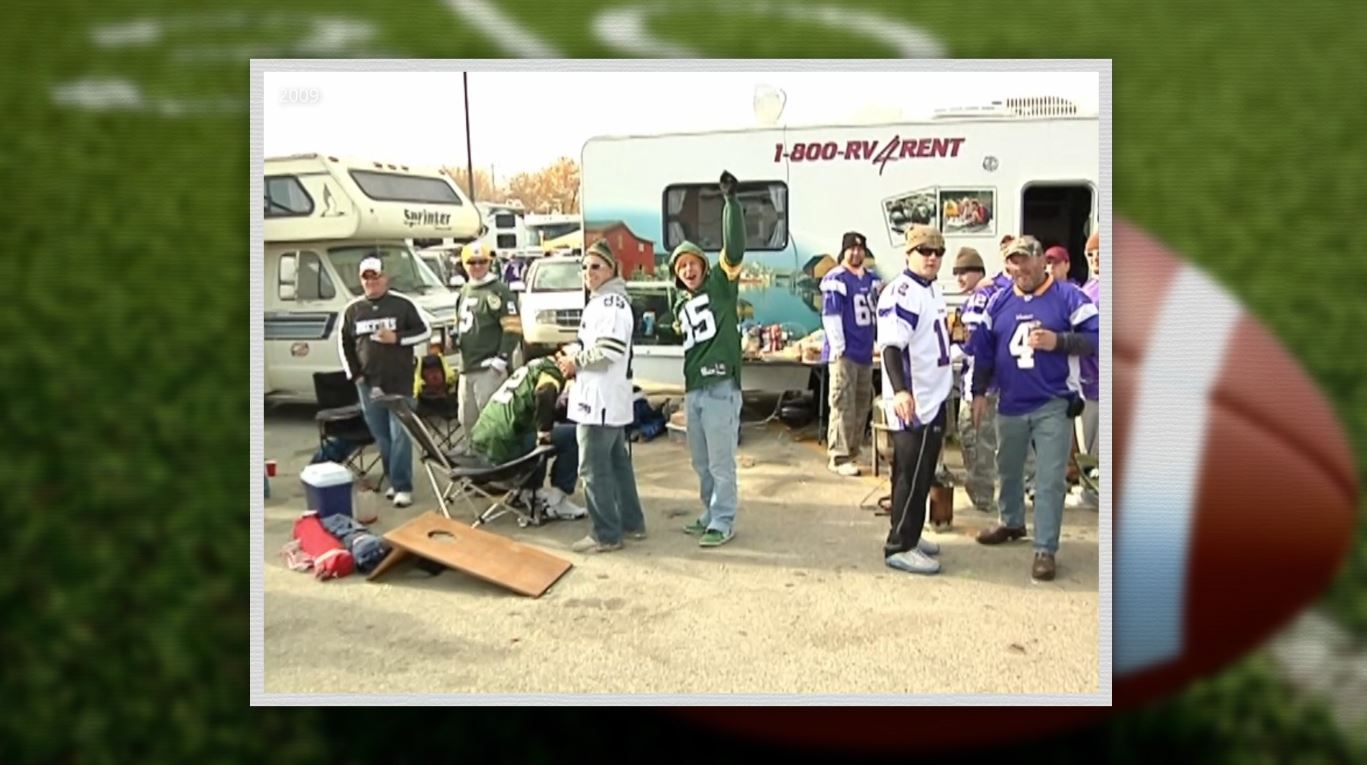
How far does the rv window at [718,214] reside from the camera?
168cm

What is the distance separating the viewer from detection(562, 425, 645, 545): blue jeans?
1711 millimetres

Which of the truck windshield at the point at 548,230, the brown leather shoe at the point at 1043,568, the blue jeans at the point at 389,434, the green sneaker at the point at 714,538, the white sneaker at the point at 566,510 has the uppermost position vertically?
the truck windshield at the point at 548,230

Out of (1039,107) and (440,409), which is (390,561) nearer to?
(440,409)

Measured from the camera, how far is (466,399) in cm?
172

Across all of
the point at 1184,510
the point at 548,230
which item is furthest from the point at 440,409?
the point at 1184,510

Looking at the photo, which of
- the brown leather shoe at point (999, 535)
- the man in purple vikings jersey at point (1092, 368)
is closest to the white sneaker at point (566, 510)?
the brown leather shoe at point (999, 535)

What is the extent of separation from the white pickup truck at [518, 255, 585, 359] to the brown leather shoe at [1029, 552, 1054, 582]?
27.9 inches

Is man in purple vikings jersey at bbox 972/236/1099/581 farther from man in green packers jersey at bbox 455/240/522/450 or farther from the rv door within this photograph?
the rv door

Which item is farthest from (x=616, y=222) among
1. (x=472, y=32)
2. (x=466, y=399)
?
(x=472, y=32)

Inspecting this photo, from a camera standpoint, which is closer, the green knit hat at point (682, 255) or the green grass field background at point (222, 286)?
the green knit hat at point (682, 255)

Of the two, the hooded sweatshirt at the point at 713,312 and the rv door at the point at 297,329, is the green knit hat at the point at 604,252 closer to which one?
the hooded sweatshirt at the point at 713,312

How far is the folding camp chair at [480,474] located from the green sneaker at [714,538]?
23cm

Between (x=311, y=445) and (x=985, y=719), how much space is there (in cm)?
104

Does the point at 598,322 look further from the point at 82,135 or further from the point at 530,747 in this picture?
the point at 82,135
